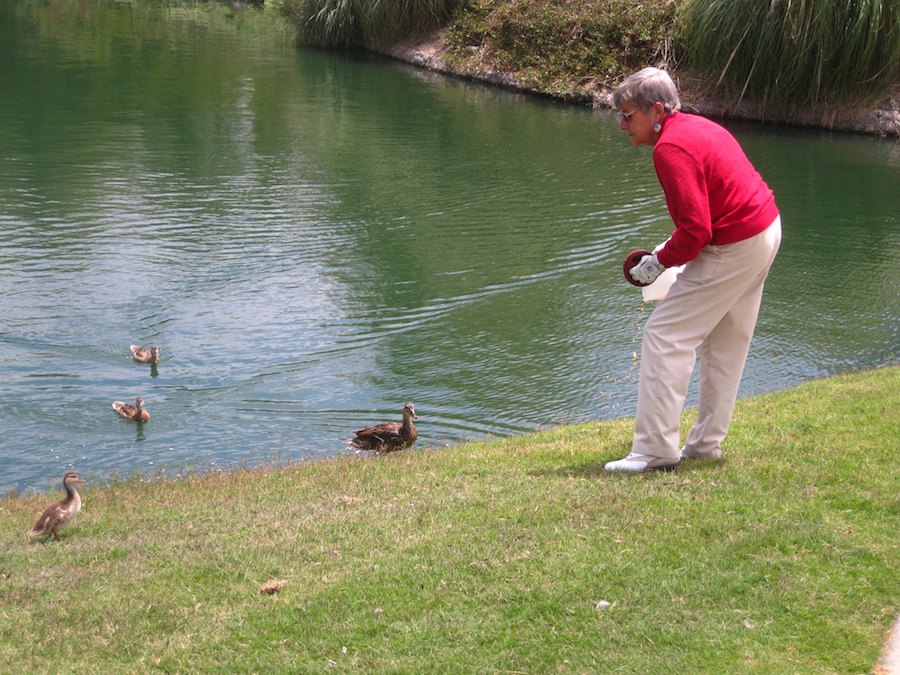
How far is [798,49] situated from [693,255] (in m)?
25.7

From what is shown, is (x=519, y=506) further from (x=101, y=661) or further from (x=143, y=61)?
(x=143, y=61)

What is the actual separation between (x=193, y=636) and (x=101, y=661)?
0.45m

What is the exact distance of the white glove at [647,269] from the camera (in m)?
6.74

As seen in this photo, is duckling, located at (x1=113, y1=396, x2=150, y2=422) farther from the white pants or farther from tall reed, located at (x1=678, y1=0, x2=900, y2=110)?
tall reed, located at (x1=678, y1=0, x2=900, y2=110)

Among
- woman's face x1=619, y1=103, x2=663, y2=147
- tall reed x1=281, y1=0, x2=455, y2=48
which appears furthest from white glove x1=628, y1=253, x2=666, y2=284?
tall reed x1=281, y1=0, x2=455, y2=48

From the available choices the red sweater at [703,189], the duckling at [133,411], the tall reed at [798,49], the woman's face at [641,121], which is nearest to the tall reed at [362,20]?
the tall reed at [798,49]

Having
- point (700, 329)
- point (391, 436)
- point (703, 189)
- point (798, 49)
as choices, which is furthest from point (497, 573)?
point (798, 49)

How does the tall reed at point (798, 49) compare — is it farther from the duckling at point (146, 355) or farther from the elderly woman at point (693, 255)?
the elderly woman at point (693, 255)

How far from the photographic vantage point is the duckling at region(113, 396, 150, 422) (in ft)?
40.0

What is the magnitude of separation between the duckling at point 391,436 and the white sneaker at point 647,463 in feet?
12.7

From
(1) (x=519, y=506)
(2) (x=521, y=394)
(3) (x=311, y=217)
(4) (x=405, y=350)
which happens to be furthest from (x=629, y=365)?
(3) (x=311, y=217)

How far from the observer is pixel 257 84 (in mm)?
35719

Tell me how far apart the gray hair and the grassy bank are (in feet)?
7.91

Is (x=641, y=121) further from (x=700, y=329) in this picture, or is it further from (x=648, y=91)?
(x=700, y=329)
